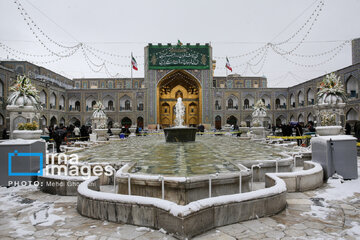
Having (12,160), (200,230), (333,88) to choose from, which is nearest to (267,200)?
(200,230)

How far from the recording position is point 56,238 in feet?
7.57

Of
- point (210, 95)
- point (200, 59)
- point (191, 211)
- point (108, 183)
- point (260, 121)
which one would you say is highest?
point (200, 59)

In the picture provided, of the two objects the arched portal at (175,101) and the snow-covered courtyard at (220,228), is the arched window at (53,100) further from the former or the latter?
the snow-covered courtyard at (220,228)

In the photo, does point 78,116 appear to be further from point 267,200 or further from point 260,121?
point 267,200

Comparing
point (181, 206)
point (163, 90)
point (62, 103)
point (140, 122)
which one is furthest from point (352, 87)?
point (62, 103)

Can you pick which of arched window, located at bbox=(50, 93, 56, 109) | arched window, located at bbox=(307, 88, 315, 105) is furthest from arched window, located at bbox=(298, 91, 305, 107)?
arched window, located at bbox=(50, 93, 56, 109)

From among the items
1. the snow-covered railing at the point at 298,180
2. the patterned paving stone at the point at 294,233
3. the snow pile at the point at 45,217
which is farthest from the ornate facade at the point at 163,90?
the patterned paving stone at the point at 294,233

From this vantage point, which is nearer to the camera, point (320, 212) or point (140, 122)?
point (320, 212)

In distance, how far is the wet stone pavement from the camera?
2.35 metres

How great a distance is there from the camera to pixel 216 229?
2500 mm

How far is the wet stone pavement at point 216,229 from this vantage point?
2348 millimetres

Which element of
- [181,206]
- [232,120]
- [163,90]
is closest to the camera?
[181,206]

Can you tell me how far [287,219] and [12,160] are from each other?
445cm

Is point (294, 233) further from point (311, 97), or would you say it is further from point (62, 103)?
point (62, 103)
